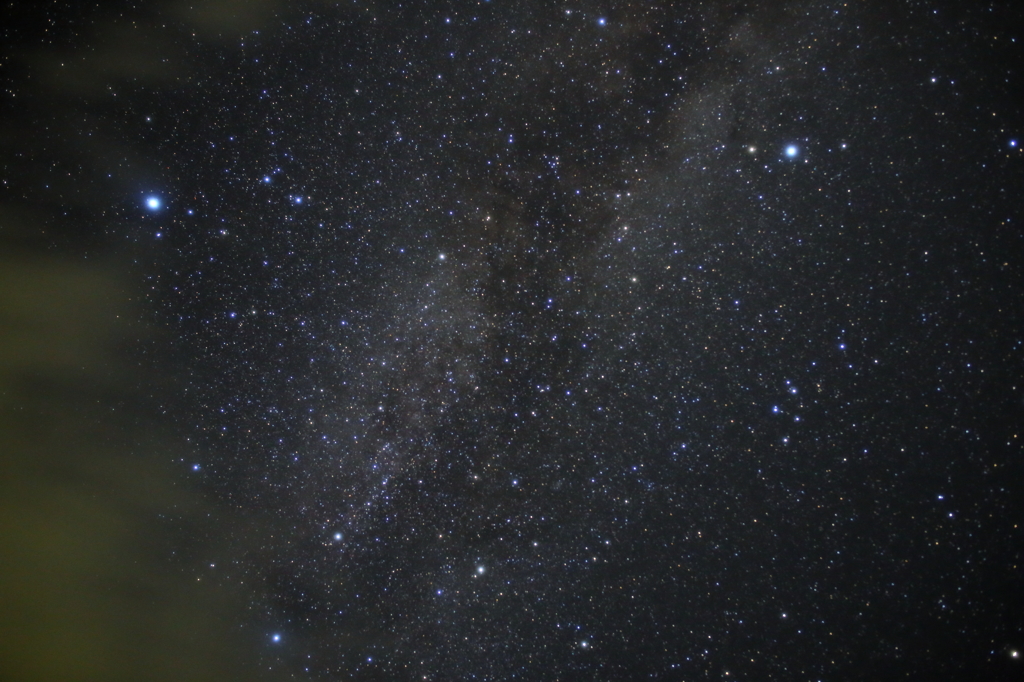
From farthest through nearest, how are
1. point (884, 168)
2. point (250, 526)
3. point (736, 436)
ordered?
point (250, 526) < point (736, 436) < point (884, 168)

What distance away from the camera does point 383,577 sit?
6.44ft

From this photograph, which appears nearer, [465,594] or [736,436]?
[736,436]

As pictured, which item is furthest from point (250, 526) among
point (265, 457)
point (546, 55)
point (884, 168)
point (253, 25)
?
point (884, 168)

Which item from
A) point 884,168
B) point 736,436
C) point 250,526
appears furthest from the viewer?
point 250,526

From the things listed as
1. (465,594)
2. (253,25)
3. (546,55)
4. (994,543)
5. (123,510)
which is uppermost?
(253,25)

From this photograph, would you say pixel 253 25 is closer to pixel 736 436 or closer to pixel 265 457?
pixel 265 457

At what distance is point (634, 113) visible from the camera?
70.6 inches

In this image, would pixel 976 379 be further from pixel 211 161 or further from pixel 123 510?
pixel 123 510

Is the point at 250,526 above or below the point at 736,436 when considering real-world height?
above

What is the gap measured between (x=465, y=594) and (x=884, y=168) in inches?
92.7

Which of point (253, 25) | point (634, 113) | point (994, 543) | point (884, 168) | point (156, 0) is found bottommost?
point (994, 543)

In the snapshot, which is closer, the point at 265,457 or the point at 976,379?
the point at 976,379

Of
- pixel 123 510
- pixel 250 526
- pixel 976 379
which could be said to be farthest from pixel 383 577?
pixel 976 379

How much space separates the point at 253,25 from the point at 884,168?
8.06ft
